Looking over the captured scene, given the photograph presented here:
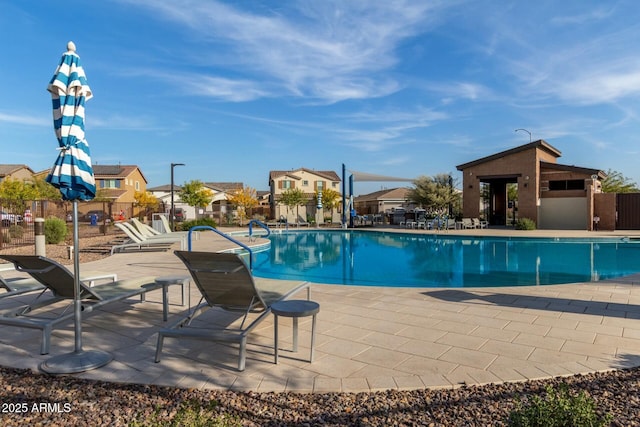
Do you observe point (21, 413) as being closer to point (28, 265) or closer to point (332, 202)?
point (28, 265)

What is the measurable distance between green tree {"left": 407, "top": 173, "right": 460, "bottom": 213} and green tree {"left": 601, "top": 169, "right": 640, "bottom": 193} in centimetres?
1412

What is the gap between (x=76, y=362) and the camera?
123 inches

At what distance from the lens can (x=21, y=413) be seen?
95.0 inches

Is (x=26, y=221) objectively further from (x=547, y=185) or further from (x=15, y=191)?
(x=547, y=185)

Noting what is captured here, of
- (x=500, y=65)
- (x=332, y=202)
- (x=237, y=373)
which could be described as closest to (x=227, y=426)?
(x=237, y=373)

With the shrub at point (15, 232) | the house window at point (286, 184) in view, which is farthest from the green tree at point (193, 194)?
the shrub at point (15, 232)

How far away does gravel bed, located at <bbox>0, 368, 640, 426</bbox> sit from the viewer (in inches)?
91.0

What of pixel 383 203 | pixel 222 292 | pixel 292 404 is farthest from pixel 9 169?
pixel 292 404

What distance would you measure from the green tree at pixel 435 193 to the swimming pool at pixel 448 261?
8.21 m

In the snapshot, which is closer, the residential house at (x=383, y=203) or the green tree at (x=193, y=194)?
the green tree at (x=193, y=194)

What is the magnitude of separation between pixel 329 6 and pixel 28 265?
34.2 feet

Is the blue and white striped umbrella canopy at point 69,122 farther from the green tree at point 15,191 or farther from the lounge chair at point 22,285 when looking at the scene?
the green tree at point 15,191

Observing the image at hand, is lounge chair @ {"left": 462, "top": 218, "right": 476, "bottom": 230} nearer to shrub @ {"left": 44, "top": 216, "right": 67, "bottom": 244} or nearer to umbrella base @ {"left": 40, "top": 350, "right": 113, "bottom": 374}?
shrub @ {"left": 44, "top": 216, "right": 67, "bottom": 244}

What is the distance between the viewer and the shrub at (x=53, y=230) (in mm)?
14164
